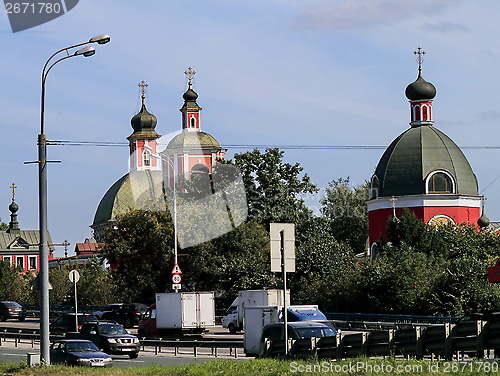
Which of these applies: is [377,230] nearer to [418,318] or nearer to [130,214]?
[130,214]

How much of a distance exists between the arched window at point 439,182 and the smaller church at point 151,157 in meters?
39.2

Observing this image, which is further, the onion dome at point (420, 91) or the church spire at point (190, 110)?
the church spire at point (190, 110)

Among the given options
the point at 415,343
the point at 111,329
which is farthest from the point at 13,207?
the point at 415,343

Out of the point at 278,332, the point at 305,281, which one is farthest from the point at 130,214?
the point at 278,332

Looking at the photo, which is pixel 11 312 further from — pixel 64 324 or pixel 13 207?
pixel 13 207

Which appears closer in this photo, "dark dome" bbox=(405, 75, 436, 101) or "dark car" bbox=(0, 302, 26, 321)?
"dark car" bbox=(0, 302, 26, 321)

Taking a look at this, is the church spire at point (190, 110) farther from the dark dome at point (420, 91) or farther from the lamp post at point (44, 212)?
the lamp post at point (44, 212)

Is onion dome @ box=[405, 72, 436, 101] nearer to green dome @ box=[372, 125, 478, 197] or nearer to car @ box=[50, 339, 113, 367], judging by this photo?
green dome @ box=[372, 125, 478, 197]

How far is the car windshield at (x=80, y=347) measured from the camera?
3036cm

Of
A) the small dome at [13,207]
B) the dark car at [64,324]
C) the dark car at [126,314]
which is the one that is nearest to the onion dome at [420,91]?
the dark car at [126,314]

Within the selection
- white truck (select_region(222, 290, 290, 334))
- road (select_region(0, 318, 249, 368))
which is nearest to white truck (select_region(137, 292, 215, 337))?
road (select_region(0, 318, 249, 368))

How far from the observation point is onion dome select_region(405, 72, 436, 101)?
267 feet

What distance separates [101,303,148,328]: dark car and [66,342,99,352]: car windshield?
24.8 m

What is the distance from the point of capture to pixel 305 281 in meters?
57.5
